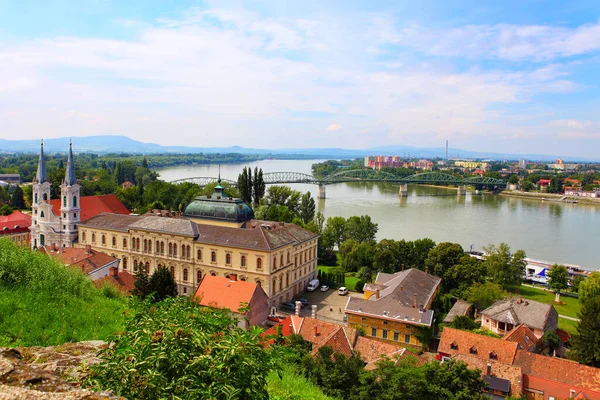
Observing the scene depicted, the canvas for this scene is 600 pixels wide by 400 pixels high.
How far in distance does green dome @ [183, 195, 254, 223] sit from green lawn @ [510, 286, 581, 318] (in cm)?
1977

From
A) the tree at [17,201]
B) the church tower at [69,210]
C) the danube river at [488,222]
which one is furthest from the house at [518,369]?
the tree at [17,201]

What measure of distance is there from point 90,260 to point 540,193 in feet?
338

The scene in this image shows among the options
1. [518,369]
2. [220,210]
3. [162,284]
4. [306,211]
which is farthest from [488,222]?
[162,284]

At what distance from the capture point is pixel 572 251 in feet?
143

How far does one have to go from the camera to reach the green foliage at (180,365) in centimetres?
406

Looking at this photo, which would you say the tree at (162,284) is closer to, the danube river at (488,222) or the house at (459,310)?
the house at (459,310)

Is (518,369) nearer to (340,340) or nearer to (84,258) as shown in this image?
(340,340)

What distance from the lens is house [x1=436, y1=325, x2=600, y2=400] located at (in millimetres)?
15961

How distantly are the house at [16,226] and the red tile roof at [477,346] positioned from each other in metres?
34.6

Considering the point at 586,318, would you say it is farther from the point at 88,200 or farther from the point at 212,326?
the point at 88,200

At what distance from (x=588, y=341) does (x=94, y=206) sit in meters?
35.4

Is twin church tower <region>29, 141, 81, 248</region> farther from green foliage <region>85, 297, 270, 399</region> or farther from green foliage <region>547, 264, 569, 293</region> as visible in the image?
green foliage <region>547, 264, 569, 293</region>

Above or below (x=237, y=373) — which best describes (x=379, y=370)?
below

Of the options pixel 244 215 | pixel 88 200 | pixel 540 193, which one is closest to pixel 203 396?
pixel 244 215
